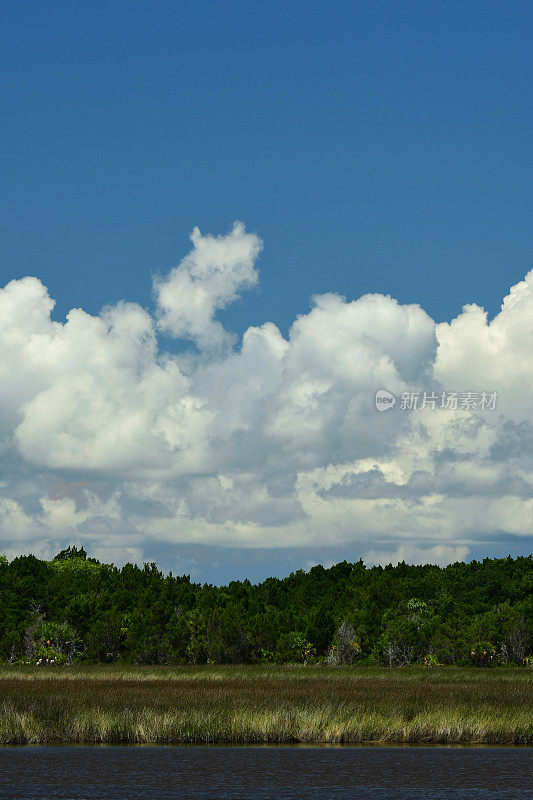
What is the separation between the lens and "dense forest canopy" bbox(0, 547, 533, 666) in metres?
79.3

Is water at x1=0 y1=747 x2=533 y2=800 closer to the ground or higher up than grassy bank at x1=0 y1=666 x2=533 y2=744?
closer to the ground

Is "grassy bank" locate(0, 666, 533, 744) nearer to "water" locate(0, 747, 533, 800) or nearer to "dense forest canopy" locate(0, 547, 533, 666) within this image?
"water" locate(0, 747, 533, 800)

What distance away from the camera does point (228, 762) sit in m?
Result: 24.9

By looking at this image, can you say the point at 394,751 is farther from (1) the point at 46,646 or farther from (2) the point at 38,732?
(1) the point at 46,646

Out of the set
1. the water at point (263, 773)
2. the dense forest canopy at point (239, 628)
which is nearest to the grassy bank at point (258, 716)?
the water at point (263, 773)

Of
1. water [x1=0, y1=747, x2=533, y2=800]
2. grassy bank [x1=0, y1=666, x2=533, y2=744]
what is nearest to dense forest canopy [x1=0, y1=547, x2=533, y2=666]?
grassy bank [x1=0, y1=666, x2=533, y2=744]

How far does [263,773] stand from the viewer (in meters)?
22.9

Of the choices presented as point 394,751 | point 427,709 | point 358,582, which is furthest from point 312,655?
point 394,751

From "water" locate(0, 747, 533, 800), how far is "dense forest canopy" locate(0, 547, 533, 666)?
5180 cm

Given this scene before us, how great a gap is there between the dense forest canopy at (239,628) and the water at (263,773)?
51.8m

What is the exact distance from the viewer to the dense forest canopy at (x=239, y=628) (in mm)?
79312

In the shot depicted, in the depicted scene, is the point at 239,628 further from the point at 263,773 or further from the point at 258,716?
the point at 263,773

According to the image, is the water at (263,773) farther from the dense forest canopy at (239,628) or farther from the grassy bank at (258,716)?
the dense forest canopy at (239,628)

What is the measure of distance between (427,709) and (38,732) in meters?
13.0
